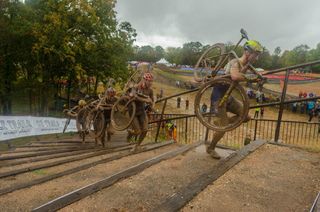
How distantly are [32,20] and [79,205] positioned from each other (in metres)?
19.7

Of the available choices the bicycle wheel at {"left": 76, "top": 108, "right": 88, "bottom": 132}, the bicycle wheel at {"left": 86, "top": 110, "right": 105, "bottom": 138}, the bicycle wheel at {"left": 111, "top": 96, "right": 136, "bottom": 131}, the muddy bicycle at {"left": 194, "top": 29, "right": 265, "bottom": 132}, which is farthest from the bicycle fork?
the bicycle wheel at {"left": 76, "top": 108, "right": 88, "bottom": 132}

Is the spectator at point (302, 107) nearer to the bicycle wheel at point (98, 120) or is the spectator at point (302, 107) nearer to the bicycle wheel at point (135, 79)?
the bicycle wheel at point (98, 120)

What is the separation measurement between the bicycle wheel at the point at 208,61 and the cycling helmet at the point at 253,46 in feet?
2.43

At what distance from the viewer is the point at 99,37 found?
23.2m

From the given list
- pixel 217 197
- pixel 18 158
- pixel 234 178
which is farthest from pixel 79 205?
pixel 18 158

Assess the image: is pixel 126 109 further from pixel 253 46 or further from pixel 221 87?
pixel 253 46

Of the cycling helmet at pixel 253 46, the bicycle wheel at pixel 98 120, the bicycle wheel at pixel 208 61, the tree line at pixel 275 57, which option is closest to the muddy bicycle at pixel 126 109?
the bicycle wheel at pixel 208 61

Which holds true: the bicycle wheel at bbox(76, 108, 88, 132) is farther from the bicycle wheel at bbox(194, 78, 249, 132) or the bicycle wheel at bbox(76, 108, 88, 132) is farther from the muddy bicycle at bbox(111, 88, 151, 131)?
the bicycle wheel at bbox(194, 78, 249, 132)

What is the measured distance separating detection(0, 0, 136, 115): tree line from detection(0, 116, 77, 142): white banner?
19.3 feet

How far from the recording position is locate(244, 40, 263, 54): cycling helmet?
4316 mm

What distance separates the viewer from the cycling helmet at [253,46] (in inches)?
170

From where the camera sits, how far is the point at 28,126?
42.4 feet

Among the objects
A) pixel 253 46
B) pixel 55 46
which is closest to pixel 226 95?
pixel 253 46

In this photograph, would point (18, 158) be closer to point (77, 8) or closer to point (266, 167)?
point (266, 167)
